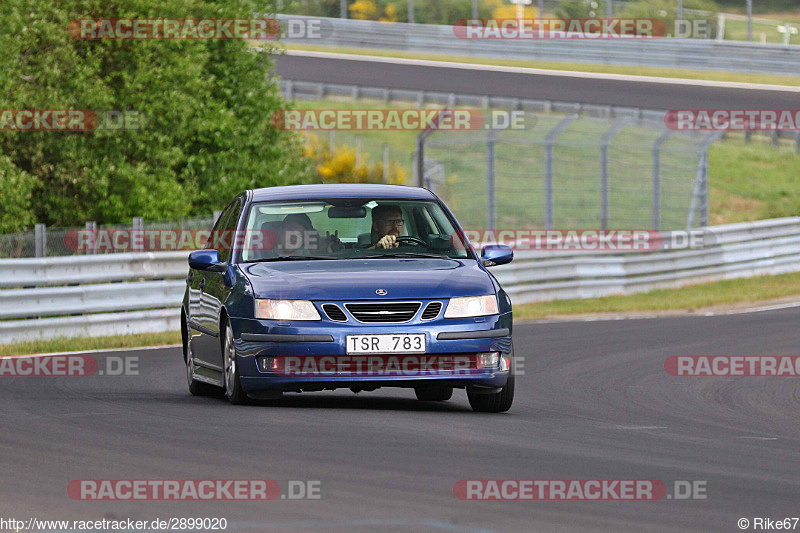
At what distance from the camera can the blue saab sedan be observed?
32.6ft

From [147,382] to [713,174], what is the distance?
110 ft

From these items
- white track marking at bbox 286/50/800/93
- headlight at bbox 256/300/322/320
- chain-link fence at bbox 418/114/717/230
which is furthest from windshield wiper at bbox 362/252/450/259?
white track marking at bbox 286/50/800/93

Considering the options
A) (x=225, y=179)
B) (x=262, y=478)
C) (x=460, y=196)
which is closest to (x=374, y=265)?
(x=262, y=478)

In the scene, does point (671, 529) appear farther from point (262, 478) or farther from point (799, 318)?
point (799, 318)

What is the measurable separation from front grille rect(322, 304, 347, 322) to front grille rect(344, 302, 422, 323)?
0.18 ft

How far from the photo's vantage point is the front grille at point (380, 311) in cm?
993

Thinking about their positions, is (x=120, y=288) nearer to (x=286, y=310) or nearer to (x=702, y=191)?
(x=286, y=310)

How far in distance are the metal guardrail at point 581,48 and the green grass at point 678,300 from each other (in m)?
18.7

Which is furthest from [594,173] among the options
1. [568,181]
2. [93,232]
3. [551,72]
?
[93,232]

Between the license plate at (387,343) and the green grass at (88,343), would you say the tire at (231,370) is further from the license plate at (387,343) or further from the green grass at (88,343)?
the green grass at (88,343)

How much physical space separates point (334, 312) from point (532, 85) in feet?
121

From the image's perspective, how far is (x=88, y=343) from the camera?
17078 mm

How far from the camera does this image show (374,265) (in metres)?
10.4

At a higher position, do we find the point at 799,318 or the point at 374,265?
the point at 374,265
